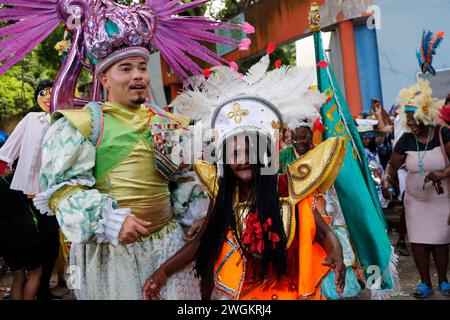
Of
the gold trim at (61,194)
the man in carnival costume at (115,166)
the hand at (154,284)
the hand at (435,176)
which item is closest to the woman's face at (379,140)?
the hand at (435,176)

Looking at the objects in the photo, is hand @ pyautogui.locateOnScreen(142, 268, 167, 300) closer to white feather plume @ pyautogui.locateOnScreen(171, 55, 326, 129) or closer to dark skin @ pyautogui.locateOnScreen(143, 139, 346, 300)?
dark skin @ pyautogui.locateOnScreen(143, 139, 346, 300)

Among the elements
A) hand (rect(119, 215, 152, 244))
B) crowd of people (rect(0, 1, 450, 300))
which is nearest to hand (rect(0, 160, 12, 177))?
crowd of people (rect(0, 1, 450, 300))

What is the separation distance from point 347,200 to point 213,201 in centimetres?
176

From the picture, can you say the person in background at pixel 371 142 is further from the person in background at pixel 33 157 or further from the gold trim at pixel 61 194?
the gold trim at pixel 61 194

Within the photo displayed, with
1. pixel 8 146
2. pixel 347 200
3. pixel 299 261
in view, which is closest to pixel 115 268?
pixel 299 261

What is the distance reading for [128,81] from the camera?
2.67 m

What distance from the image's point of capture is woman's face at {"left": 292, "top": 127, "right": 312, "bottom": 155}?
5004 millimetres

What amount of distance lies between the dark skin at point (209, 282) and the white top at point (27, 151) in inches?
92.3

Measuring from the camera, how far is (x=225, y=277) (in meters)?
2.67

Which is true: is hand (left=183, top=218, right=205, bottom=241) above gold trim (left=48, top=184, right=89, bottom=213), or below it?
below

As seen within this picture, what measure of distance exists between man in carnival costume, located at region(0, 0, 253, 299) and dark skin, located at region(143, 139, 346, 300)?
7 centimetres

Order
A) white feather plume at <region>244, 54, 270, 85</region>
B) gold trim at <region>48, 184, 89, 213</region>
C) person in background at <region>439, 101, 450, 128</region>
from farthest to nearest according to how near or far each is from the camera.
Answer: person in background at <region>439, 101, 450, 128</region> < white feather plume at <region>244, 54, 270, 85</region> < gold trim at <region>48, 184, 89, 213</region>

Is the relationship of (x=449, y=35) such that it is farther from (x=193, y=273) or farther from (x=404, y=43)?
(x=193, y=273)

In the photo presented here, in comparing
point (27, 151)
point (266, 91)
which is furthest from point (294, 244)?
point (27, 151)
